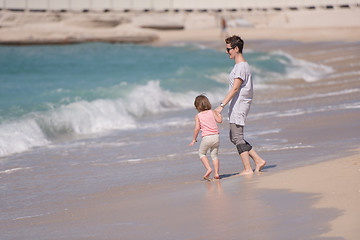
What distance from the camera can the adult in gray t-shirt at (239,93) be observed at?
6.75 m

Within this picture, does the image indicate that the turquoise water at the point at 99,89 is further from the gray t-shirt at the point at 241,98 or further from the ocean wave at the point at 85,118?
the gray t-shirt at the point at 241,98

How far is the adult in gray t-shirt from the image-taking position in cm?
675

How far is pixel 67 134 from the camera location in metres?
12.3

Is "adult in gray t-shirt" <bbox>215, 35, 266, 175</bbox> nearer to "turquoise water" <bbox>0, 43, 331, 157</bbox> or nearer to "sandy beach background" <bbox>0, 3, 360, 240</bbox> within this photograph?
"sandy beach background" <bbox>0, 3, 360, 240</bbox>

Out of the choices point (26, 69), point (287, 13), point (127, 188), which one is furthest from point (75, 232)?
point (287, 13)

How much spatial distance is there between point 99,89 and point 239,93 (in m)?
11.6

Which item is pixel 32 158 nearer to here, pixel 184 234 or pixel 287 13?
pixel 184 234

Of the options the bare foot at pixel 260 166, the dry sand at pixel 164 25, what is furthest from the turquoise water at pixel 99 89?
the dry sand at pixel 164 25

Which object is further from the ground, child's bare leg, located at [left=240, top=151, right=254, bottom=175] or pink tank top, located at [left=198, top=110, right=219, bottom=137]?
pink tank top, located at [left=198, top=110, right=219, bottom=137]

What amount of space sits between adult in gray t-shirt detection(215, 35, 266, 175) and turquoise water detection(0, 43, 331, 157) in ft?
15.2

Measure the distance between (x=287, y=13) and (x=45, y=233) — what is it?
59.5m

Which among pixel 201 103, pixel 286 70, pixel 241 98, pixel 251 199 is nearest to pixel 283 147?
pixel 241 98

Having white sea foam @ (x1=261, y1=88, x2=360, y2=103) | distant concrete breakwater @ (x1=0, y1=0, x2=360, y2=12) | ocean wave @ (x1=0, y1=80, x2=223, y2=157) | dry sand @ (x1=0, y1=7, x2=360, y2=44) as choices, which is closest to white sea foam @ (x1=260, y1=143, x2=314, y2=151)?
ocean wave @ (x1=0, y1=80, x2=223, y2=157)

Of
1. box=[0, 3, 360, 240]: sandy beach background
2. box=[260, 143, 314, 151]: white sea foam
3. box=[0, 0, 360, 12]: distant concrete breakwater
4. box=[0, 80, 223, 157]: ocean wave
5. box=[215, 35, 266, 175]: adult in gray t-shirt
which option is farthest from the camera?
box=[0, 0, 360, 12]: distant concrete breakwater
